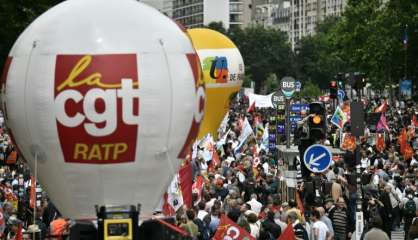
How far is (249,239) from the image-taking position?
23.4m

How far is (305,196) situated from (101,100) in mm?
12755

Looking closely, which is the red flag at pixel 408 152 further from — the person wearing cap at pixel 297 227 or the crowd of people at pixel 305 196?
the person wearing cap at pixel 297 227

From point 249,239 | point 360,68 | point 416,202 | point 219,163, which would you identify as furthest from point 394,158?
point 360,68

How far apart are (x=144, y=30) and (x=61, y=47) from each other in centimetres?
99

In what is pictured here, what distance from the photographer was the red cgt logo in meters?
18.7

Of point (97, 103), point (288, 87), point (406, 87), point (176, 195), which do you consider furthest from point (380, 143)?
point (406, 87)

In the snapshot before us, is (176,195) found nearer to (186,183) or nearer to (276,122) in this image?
(186,183)

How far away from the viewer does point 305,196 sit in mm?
31000

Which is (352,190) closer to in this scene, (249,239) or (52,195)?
(249,239)

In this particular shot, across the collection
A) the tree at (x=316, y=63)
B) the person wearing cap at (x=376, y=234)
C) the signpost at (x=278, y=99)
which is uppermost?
the person wearing cap at (x=376, y=234)

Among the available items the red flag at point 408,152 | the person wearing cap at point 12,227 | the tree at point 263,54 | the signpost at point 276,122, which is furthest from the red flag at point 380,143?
the tree at point 263,54

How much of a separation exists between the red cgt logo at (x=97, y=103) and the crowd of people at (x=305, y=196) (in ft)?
16.1

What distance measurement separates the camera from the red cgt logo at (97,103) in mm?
18703

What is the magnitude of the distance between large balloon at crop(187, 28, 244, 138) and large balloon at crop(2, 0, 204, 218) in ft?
92.5
